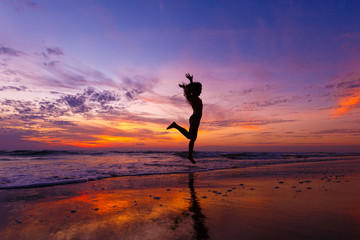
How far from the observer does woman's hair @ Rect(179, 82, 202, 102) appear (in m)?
9.25

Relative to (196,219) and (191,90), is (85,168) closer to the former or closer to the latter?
(191,90)

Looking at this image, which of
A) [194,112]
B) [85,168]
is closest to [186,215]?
[194,112]

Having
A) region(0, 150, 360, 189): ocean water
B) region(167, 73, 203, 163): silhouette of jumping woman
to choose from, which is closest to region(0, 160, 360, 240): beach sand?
region(0, 150, 360, 189): ocean water

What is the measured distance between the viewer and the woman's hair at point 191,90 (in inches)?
364

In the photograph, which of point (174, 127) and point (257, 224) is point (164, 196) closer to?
point (257, 224)

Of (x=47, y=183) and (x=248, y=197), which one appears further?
(x=47, y=183)

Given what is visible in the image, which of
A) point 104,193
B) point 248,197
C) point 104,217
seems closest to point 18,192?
point 104,193

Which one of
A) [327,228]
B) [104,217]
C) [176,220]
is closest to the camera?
[327,228]

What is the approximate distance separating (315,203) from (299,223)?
111 cm

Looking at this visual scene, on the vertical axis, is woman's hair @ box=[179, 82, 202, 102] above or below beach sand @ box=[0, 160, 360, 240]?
above

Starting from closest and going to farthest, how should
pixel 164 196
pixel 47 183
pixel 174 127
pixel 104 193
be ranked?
pixel 164 196, pixel 104 193, pixel 47 183, pixel 174 127

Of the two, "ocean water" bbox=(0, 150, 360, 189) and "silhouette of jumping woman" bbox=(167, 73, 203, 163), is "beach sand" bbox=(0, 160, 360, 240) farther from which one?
"silhouette of jumping woman" bbox=(167, 73, 203, 163)

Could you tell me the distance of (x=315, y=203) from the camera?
134 inches

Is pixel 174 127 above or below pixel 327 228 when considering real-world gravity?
above
